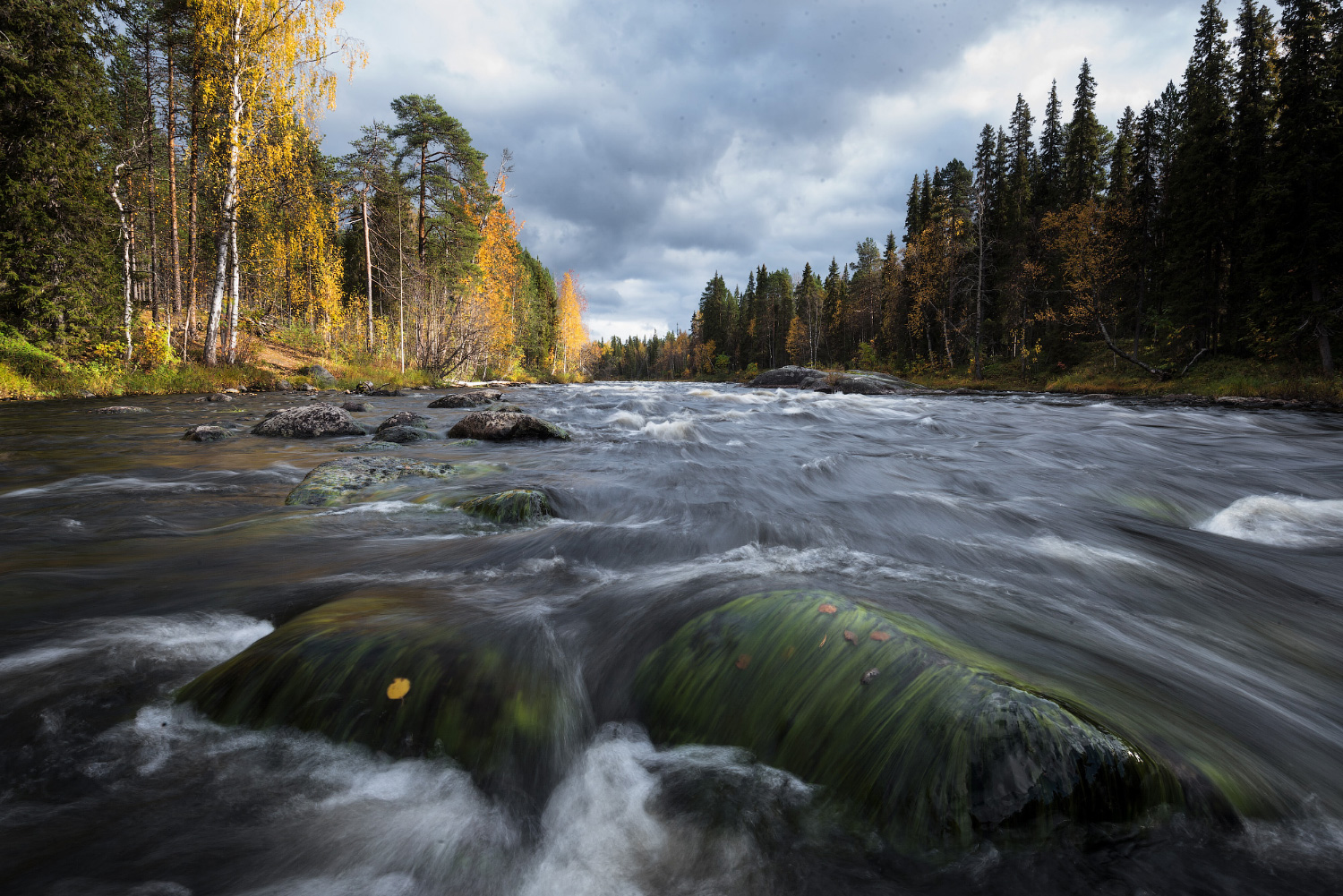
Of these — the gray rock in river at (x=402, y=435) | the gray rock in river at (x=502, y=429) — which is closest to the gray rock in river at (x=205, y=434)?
the gray rock in river at (x=402, y=435)

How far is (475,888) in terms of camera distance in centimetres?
133

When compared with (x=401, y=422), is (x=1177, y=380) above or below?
above

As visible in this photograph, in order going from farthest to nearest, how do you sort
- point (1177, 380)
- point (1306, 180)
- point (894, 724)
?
point (1177, 380)
point (1306, 180)
point (894, 724)

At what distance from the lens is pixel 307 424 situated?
8.22 m

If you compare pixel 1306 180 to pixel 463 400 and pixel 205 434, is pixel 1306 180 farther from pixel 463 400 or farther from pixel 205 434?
pixel 205 434

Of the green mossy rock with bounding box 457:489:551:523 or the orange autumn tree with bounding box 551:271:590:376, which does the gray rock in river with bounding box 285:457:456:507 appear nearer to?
the green mossy rock with bounding box 457:489:551:523

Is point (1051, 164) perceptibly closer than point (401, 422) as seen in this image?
No

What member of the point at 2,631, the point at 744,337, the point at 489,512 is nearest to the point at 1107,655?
the point at 489,512

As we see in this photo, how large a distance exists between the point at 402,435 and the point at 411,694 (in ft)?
23.4

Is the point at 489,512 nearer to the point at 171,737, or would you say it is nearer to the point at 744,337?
the point at 171,737

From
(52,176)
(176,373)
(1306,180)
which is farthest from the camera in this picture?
(1306,180)

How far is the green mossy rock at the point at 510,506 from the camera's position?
13.9 feet

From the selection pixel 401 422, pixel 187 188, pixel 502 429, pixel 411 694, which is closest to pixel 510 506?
pixel 411 694

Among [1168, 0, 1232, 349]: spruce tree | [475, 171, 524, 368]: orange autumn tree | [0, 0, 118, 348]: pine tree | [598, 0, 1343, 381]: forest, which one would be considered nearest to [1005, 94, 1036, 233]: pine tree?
[598, 0, 1343, 381]: forest
